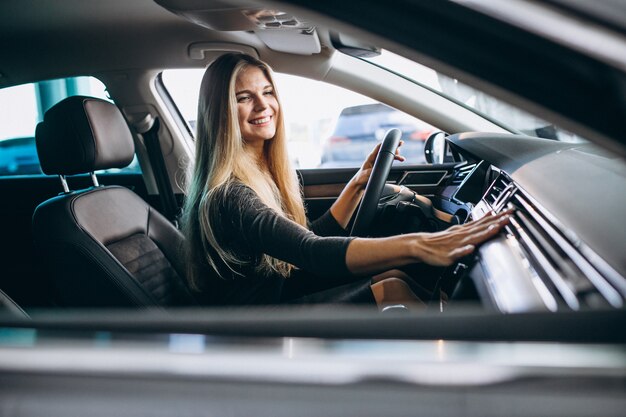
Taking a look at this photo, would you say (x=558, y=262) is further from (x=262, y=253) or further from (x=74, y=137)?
(x=74, y=137)

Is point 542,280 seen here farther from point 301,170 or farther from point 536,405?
point 301,170

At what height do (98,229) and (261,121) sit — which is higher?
(261,121)

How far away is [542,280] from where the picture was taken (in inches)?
36.6

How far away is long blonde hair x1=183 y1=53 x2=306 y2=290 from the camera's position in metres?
1.77

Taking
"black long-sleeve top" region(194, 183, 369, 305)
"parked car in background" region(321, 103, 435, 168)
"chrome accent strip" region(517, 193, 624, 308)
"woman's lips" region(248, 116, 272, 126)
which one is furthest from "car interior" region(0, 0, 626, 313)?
"parked car in background" region(321, 103, 435, 168)

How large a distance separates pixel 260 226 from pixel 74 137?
915mm

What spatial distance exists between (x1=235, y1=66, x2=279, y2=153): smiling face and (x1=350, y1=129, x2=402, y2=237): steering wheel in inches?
16.9

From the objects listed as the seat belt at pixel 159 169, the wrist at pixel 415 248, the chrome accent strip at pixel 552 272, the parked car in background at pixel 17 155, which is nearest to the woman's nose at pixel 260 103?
the wrist at pixel 415 248

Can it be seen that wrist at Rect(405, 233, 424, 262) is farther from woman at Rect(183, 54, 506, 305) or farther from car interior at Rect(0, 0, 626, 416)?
car interior at Rect(0, 0, 626, 416)

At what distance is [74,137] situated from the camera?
6.66 ft

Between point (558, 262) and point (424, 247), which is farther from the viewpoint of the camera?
point (424, 247)

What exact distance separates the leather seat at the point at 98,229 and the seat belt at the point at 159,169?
0.83m

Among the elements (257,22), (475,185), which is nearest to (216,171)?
(257,22)

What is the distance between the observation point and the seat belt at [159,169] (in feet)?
10.3
